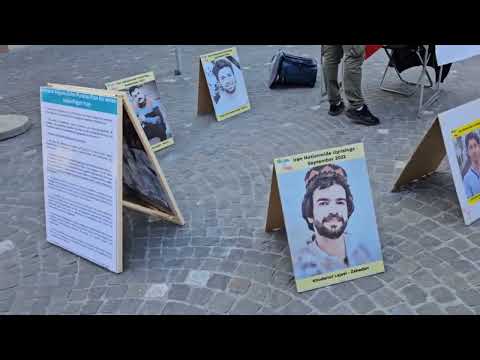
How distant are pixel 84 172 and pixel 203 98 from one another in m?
2.80

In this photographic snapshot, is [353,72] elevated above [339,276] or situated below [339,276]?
above

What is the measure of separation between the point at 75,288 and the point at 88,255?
29cm

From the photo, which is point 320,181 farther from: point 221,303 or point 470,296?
point 470,296

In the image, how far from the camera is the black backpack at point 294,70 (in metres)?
6.23

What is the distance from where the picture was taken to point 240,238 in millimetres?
3109

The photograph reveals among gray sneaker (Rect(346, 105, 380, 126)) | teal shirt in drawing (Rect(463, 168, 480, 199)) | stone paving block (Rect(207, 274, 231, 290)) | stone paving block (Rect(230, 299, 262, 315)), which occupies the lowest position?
stone paving block (Rect(207, 274, 231, 290))

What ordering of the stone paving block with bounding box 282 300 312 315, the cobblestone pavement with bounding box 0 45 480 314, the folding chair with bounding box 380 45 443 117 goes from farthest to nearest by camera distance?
1. the folding chair with bounding box 380 45 443 117
2. the cobblestone pavement with bounding box 0 45 480 314
3. the stone paving block with bounding box 282 300 312 315

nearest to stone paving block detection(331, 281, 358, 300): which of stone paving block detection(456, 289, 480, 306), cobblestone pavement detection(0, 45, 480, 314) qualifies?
cobblestone pavement detection(0, 45, 480, 314)

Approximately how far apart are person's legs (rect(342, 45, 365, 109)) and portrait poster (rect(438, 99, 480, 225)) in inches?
70.1

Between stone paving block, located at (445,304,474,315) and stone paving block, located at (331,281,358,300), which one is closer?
stone paving block, located at (445,304,474,315)

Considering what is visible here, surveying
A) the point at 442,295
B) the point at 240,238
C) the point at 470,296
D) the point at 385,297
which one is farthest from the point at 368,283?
the point at 240,238

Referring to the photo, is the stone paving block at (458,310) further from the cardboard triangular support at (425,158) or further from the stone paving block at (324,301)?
the cardboard triangular support at (425,158)

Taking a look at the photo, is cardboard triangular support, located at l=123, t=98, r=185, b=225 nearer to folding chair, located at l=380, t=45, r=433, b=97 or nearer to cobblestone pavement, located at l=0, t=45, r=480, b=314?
cobblestone pavement, located at l=0, t=45, r=480, b=314

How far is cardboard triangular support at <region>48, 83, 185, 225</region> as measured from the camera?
105 inches
